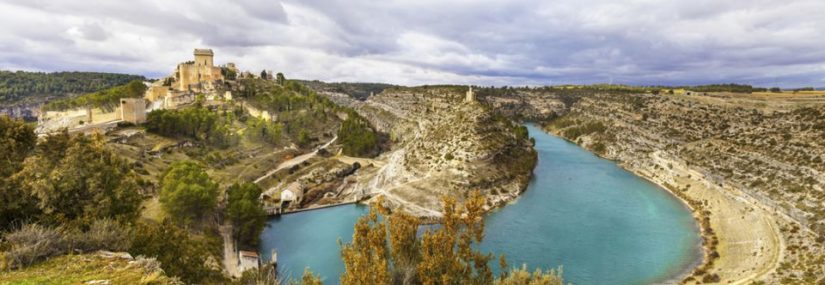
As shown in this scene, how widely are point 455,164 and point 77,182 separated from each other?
38.3 metres

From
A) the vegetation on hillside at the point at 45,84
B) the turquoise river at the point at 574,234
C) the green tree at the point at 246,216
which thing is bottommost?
the turquoise river at the point at 574,234

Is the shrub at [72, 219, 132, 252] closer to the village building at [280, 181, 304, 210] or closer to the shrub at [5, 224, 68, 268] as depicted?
the shrub at [5, 224, 68, 268]

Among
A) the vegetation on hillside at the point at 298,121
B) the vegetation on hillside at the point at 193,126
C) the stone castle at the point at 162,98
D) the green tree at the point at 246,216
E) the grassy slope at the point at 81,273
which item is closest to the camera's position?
the grassy slope at the point at 81,273

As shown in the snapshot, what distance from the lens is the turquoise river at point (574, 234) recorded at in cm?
2912

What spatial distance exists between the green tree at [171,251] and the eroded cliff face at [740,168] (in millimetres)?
28927

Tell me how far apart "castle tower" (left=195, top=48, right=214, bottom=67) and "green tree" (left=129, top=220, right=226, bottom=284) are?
67.0 meters

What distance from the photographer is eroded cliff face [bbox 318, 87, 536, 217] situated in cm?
4384

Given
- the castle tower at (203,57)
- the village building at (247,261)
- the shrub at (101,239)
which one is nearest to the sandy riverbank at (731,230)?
the village building at (247,261)

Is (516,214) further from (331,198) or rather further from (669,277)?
(331,198)

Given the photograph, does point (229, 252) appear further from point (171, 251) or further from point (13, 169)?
point (13, 169)

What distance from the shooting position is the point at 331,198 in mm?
44750

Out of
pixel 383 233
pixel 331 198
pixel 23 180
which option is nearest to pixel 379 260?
pixel 383 233

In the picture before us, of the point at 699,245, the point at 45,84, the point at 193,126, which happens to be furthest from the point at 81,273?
the point at 45,84

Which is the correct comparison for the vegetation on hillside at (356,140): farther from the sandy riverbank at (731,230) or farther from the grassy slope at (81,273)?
the grassy slope at (81,273)
